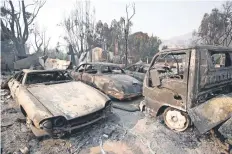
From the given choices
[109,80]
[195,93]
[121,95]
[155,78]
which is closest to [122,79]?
[109,80]

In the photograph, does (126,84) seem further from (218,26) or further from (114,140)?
(218,26)

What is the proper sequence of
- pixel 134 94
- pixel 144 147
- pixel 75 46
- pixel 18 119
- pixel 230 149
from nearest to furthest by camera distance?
1. pixel 230 149
2. pixel 144 147
3. pixel 18 119
4. pixel 134 94
5. pixel 75 46

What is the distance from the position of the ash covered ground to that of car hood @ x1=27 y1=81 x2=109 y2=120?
1.61 feet

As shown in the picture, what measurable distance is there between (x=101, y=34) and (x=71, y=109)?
88.3 feet

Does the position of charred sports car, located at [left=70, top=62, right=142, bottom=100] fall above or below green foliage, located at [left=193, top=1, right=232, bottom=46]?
below

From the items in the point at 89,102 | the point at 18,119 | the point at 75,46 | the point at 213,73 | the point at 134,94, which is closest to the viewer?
the point at 213,73

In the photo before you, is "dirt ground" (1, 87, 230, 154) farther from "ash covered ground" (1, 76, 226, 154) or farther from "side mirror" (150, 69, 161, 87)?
"side mirror" (150, 69, 161, 87)

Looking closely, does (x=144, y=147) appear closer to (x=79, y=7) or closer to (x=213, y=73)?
(x=213, y=73)

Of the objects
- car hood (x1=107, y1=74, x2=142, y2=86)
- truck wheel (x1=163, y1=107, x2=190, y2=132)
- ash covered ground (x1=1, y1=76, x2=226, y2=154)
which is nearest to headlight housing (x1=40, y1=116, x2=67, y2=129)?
→ ash covered ground (x1=1, y1=76, x2=226, y2=154)

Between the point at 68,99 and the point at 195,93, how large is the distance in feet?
8.89

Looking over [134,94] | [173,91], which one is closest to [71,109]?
[173,91]

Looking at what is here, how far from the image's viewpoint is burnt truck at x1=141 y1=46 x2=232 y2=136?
3.34m

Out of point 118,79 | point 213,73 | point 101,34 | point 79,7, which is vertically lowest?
point 118,79

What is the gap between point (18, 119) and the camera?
4.48 m
